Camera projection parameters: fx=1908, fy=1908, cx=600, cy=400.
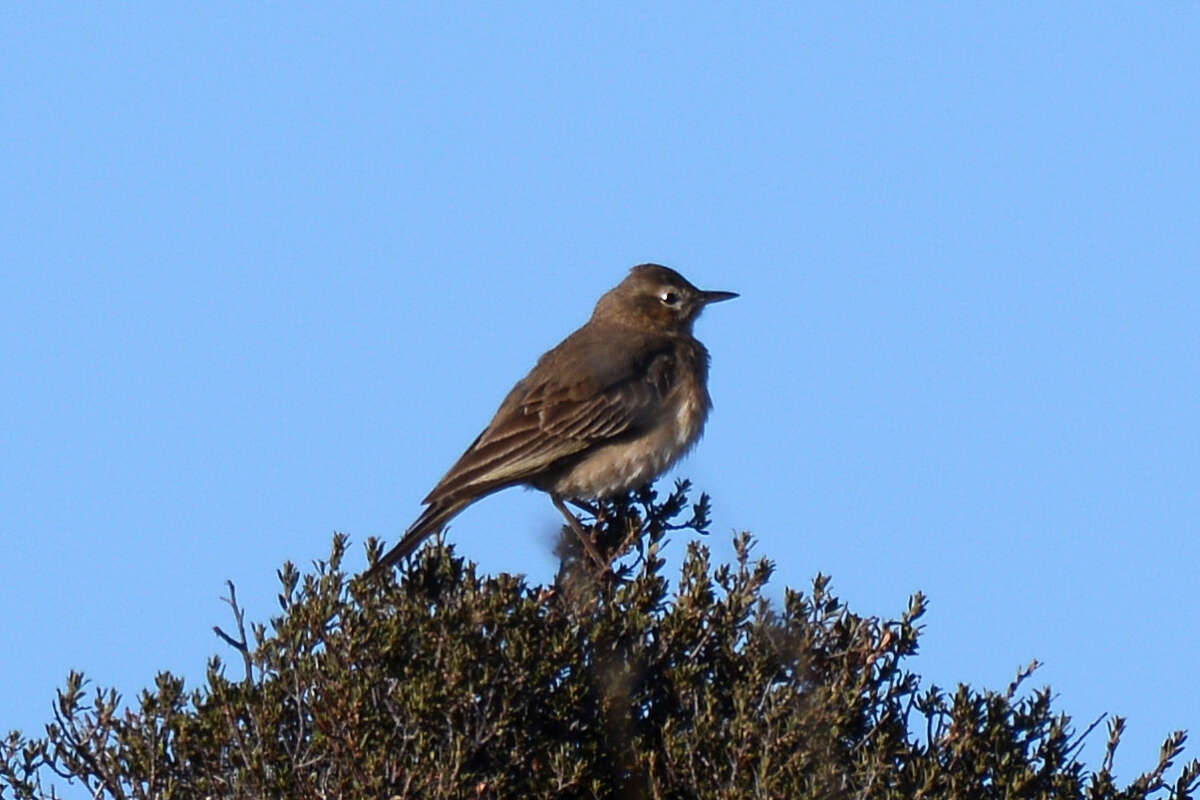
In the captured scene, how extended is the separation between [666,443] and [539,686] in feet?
14.7

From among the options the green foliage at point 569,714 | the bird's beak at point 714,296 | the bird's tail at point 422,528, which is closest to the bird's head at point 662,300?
the bird's beak at point 714,296

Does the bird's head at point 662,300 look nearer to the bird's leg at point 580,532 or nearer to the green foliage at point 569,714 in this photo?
the bird's leg at point 580,532

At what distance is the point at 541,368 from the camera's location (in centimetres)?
1291

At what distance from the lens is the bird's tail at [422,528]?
8828mm

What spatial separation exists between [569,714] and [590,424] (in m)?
4.36

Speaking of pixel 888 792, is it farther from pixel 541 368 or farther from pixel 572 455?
pixel 541 368

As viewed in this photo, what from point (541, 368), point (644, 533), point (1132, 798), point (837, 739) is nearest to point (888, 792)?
point (837, 739)

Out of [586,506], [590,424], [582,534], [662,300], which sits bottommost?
[582,534]

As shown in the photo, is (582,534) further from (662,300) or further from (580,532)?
(662,300)

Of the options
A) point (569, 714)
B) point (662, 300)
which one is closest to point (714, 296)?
point (662, 300)

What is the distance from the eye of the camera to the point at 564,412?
39.7 feet

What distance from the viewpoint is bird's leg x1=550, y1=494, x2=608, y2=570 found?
10.1m

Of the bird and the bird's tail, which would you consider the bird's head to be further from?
the bird's tail

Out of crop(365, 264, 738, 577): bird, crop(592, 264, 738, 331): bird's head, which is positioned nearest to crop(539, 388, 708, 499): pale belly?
crop(365, 264, 738, 577): bird
